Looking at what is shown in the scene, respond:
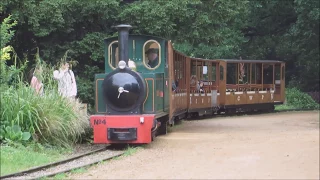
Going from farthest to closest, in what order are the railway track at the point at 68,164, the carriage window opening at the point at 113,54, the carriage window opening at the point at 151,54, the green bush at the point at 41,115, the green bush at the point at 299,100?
the green bush at the point at 299,100 < the carriage window opening at the point at 113,54 < the carriage window opening at the point at 151,54 < the green bush at the point at 41,115 < the railway track at the point at 68,164

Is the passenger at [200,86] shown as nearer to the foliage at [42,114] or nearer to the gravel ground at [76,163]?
the foliage at [42,114]

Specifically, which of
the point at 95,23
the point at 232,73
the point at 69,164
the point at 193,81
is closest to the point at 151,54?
the point at 69,164

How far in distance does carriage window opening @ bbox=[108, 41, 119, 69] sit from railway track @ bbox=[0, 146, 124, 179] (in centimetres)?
235

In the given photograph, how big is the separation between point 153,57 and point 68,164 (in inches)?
168

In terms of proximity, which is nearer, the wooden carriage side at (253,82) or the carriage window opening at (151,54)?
the carriage window opening at (151,54)

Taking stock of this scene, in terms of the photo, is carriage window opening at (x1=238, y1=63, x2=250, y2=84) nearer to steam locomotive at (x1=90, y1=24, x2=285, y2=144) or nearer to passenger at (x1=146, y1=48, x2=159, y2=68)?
steam locomotive at (x1=90, y1=24, x2=285, y2=144)

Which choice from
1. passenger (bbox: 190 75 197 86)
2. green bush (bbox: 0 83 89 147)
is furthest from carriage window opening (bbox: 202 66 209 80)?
green bush (bbox: 0 83 89 147)

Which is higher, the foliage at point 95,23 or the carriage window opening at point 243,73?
the foliage at point 95,23

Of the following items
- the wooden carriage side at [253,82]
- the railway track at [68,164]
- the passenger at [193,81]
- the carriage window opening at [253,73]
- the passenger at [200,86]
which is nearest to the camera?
the railway track at [68,164]

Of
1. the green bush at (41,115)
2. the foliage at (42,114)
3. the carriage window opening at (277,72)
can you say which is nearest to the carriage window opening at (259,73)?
the carriage window opening at (277,72)

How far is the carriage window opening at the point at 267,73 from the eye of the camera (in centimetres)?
2649

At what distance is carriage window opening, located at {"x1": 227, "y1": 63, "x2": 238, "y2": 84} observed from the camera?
80.2 ft

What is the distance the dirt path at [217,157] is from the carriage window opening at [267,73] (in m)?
11.3

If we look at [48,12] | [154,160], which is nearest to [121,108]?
[154,160]
